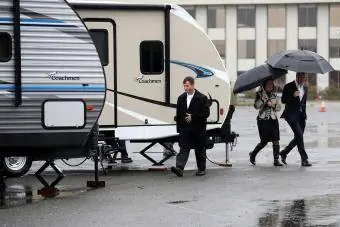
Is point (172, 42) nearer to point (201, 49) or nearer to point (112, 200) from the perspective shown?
point (201, 49)

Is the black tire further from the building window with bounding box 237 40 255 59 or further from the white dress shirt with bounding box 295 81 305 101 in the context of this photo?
the building window with bounding box 237 40 255 59

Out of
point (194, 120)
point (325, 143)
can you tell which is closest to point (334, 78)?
point (325, 143)

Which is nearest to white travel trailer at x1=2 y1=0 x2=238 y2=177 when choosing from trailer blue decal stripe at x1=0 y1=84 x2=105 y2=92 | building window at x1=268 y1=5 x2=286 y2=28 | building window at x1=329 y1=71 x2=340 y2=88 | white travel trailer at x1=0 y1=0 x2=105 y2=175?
trailer blue decal stripe at x1=0 y1=84 x2=105 y2=92

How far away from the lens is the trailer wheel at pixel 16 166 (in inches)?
533

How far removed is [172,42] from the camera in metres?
14.7

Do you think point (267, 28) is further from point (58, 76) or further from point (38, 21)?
point (38, 21)

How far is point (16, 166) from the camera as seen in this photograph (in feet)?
45.0

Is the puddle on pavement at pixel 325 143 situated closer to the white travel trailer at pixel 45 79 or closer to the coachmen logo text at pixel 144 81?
the coachmen logo text at pixel 144 81

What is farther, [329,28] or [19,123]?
[329,28]

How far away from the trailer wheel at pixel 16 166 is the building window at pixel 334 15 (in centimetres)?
6831

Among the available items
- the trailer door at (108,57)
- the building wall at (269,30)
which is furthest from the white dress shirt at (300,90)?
the building wall at (269,30)

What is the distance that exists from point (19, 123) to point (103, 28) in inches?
148

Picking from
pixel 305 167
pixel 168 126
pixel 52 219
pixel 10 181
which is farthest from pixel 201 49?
pixel 52 219

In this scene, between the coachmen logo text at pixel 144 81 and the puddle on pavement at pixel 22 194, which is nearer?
the puddle on pavement at pixel 22 194
